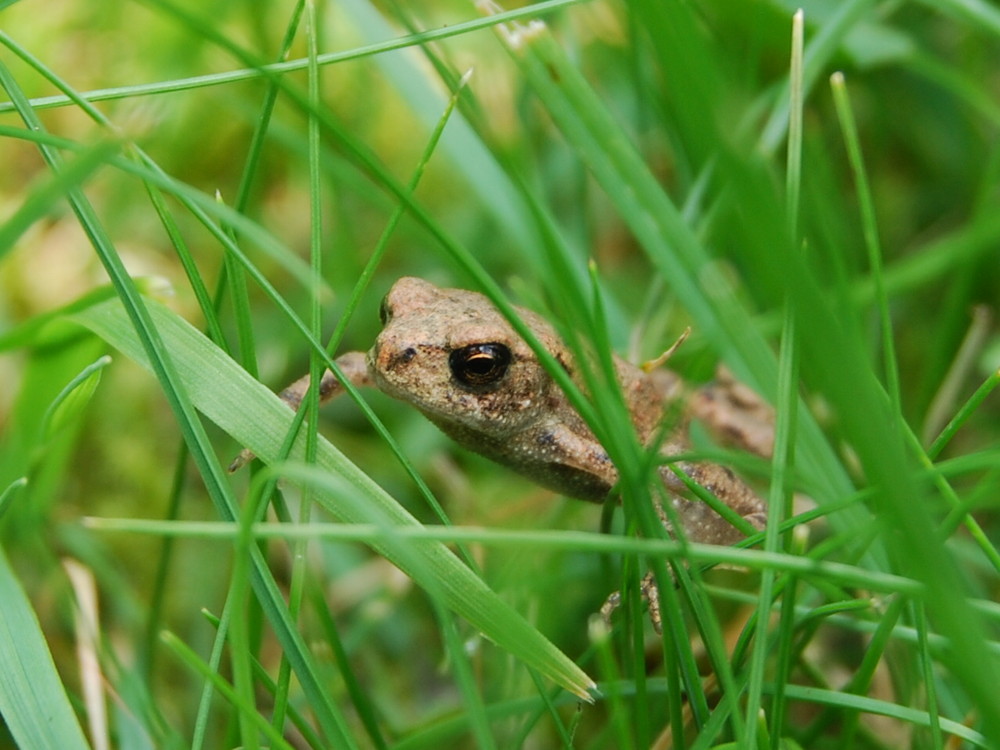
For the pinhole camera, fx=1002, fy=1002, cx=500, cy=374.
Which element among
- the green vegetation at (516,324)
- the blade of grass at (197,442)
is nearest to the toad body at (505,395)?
the green vegetation at (516,324)

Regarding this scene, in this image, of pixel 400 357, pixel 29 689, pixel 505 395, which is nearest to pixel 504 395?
pixel 505 395

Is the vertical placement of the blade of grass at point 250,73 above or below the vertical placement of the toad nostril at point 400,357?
above

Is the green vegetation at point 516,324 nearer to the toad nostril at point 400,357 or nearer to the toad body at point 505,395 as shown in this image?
the toad body at point 505,395

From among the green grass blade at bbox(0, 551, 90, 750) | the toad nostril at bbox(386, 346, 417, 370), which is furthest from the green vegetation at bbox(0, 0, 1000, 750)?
the toad nostril at bbox(386, 346, 417, 370)

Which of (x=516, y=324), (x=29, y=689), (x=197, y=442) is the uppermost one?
(x=197, y=442)

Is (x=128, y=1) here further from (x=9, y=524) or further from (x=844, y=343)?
(x=844, y=343)

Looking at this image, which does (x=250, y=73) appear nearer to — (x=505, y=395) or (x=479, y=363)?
(x=479, y=363)

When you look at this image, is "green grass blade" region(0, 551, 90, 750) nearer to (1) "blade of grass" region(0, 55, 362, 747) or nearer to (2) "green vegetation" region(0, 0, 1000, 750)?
(2) "green vegetation" region(0, 0, 1000, 750)
